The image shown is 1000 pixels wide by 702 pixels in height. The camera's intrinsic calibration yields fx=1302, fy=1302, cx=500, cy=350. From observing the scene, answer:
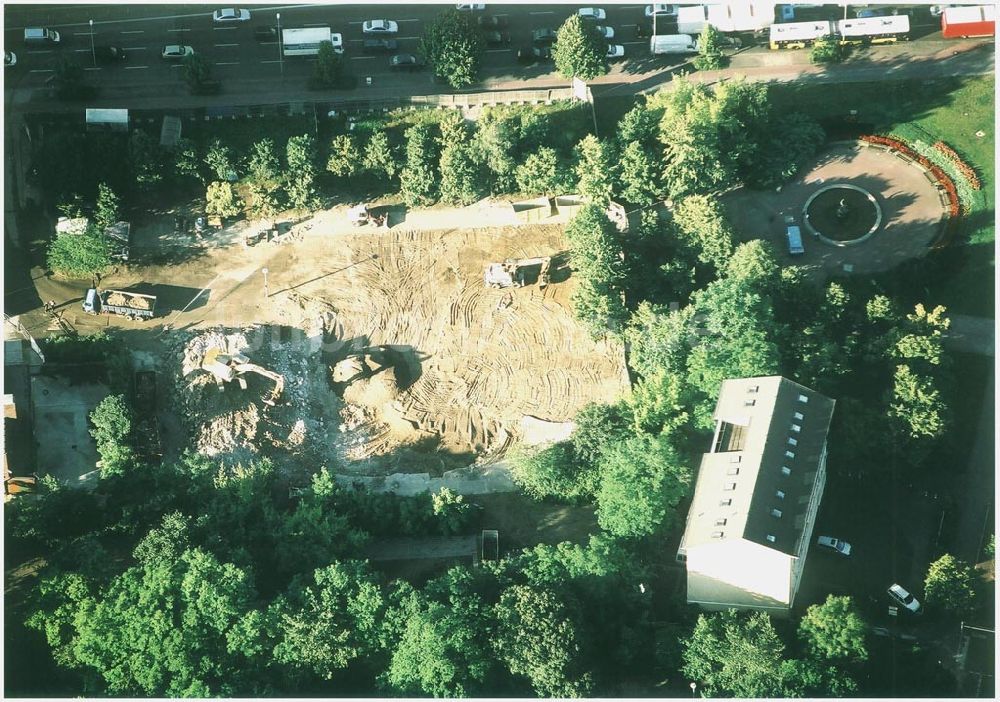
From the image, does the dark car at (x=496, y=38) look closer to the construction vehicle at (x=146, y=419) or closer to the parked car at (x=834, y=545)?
the construction vehicle at (x=146, y=419)

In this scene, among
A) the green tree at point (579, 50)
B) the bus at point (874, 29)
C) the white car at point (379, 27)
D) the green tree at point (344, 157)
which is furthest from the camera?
the bus at point (874, 29)

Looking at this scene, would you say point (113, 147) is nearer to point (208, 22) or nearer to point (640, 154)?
point (208, 22)

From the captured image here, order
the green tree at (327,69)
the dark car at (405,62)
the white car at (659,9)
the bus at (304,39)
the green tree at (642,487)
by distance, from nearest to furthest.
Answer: the green tree at (642,487)
the green tree at (327,69)
the bus at (304,39)
the dark car at (405,62)
the white car at (659,9)

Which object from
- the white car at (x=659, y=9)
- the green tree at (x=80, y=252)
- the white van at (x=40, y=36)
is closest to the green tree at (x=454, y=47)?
the white car at (x=659, y=9)

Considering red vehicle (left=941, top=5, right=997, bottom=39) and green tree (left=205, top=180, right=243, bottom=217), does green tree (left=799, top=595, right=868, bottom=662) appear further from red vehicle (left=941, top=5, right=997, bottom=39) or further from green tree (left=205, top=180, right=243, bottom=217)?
green tree (left=205, top=180, right=243, bottom=217)

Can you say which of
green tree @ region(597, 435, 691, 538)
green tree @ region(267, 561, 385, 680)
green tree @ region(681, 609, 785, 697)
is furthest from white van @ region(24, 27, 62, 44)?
green tree @ region(681, 609, 785, 697)

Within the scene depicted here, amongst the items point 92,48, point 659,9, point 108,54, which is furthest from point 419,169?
point 92,48
